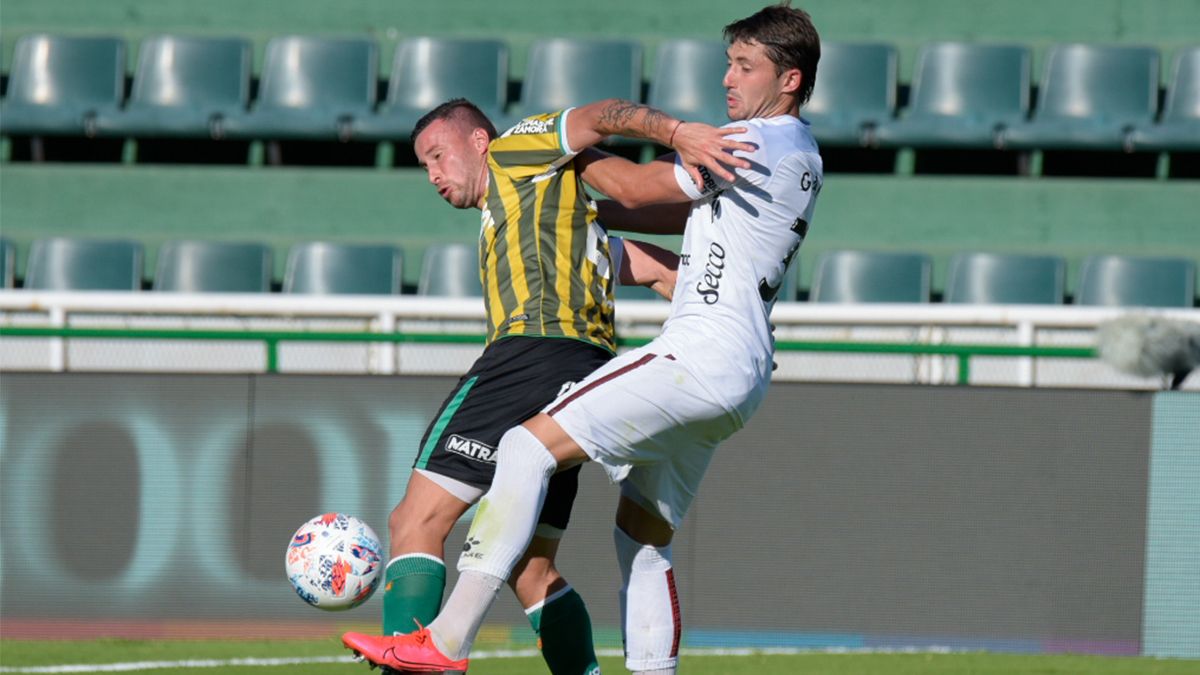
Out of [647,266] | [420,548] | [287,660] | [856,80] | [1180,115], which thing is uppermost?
[856,80]

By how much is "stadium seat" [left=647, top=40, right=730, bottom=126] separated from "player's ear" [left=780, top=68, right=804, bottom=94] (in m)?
7.57

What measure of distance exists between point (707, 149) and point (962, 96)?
8419 millimetres

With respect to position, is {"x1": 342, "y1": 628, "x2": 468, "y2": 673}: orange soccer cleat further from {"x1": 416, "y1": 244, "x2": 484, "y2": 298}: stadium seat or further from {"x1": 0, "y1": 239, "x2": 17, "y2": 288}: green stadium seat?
{"x1": 0, "y1": 239, "x2": 17, "y2": 288}: green stadium seat

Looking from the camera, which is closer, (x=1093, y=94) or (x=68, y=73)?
(x=1093, y=94)

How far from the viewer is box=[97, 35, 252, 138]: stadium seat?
12086 millimetres

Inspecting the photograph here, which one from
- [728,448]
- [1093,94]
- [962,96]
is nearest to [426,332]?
[728,448]

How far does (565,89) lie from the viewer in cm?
1205

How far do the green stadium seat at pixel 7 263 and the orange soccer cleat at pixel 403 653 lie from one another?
8.07 meters

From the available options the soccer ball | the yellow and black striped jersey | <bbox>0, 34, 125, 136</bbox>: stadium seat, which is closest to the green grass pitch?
the soccer ball

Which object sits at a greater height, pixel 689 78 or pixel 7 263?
pixel 689 78

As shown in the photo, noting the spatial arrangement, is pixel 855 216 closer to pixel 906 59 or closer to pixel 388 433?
pixel 906 59

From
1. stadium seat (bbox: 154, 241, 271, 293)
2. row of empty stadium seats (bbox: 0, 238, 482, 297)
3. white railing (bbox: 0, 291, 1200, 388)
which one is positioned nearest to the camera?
white railing (bbox: 0, 291, 1200, 388)

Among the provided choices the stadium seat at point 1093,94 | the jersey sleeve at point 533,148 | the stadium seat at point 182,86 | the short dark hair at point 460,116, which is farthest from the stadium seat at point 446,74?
the jersey sleeve at point 533,148

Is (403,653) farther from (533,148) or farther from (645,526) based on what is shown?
(533,148)
